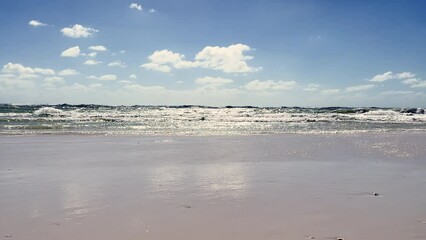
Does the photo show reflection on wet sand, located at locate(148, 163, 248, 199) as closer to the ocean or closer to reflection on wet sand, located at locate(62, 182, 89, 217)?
reflection on wet sand, located at locate(62, 182, 89, 217)

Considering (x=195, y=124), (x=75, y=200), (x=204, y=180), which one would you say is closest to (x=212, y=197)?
(x=204, y=180)

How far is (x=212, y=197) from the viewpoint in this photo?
21.2ft

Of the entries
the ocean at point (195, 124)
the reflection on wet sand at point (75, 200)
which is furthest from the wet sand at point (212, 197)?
the ocean at point (195, 124)

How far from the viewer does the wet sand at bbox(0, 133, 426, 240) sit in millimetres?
4852

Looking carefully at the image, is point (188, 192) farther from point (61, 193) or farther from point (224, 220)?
point (61, 193)

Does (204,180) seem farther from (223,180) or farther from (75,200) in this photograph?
(75,200)

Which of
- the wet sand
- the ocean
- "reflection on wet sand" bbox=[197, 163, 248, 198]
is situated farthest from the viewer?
the ocean

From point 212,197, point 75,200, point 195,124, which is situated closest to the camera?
point 75,200

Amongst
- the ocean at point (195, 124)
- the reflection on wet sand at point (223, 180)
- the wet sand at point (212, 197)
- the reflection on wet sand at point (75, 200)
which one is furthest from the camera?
the ocean at point (195, 124)

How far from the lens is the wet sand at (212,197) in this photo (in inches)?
191

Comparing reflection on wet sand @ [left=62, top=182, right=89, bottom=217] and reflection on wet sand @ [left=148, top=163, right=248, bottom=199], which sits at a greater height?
reflection on wet sand @ [left=148, top=163, right=248, bottom=199]

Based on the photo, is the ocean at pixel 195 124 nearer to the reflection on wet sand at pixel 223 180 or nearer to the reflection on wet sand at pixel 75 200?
the reflection on wet sand at pixel 223 180

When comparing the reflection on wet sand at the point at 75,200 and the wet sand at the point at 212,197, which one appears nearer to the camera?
the wet sand at the point at 212,197

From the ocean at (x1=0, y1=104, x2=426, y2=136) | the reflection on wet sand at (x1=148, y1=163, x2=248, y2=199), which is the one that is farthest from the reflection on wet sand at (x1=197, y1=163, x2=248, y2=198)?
the ocean at (x1=0, y1=104, x2=426, y2=136)
